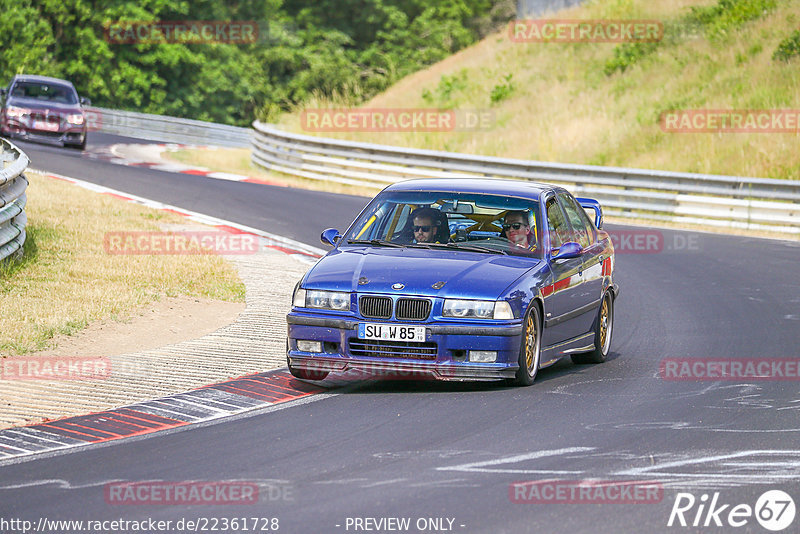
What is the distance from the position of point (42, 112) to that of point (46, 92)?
1.02m

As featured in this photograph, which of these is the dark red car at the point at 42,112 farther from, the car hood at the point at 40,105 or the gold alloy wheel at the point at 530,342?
the gold alloy wheel at the point at 530,342

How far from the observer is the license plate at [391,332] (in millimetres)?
9062

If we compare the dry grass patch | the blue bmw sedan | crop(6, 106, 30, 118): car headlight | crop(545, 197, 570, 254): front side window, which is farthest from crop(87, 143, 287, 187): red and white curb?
the blue bmw sedan

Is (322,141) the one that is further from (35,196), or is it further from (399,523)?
(399,523)

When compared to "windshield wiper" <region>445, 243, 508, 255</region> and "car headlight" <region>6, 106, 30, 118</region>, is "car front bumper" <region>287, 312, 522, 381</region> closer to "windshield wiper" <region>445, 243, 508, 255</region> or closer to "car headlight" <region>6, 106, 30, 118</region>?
"windshield wiper" <region>445, 243, 508, 255</region>

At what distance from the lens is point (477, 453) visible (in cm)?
740

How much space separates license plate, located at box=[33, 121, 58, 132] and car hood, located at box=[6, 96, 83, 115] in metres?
0.32

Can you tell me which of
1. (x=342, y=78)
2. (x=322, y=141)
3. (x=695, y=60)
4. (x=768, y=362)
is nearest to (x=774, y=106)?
(x=695, y=60)

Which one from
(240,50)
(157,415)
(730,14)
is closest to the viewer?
(157,415)

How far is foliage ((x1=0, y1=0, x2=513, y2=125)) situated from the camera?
5362 cm

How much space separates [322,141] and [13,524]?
23.2 metres

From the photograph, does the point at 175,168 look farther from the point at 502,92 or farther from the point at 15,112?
the point at 502,92

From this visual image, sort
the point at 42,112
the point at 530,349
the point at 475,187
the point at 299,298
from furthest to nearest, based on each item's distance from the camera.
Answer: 1. the point at 42,112
2. the point at 475,187
3. the point at 530,349
4. the point at 299,298

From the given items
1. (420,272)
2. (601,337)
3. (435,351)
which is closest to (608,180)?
(601,337)
